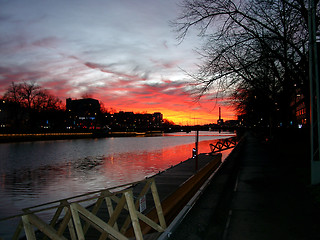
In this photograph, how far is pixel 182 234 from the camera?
26.5ft

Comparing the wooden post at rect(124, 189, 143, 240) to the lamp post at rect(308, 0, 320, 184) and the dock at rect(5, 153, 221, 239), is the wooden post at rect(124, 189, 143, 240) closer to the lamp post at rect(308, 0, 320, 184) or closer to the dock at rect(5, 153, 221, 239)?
the dock at rect(5, 153, 221, 239)

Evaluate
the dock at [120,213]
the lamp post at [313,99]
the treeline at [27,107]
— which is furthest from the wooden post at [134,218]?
the treeline at [27,107]

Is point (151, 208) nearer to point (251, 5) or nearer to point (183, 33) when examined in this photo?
point (183, 33)

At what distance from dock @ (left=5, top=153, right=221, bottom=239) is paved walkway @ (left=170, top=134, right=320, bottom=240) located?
74 cm

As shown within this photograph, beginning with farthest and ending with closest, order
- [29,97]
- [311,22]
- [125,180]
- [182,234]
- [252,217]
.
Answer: [29,97]
[125,180]
[311,22]
[252,217]
[182,234]

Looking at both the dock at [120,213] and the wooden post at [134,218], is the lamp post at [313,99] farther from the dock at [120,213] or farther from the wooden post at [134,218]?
the wooden post at [134,218]

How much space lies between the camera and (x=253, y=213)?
10.1 metres

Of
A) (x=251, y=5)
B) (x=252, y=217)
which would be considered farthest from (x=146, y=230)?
(x=251, y=5)

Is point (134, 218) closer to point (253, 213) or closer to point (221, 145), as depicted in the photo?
point (253, 213)

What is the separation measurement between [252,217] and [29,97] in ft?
339

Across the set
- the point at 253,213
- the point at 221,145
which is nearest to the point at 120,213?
the point at 253,213

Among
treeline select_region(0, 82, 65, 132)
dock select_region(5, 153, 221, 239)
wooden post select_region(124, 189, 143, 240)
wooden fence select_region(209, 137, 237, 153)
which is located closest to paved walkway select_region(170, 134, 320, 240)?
dock select_region(5, 153, 221, 239)

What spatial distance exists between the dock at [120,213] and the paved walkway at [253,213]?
2.43 ft

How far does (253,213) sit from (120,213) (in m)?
4.32
